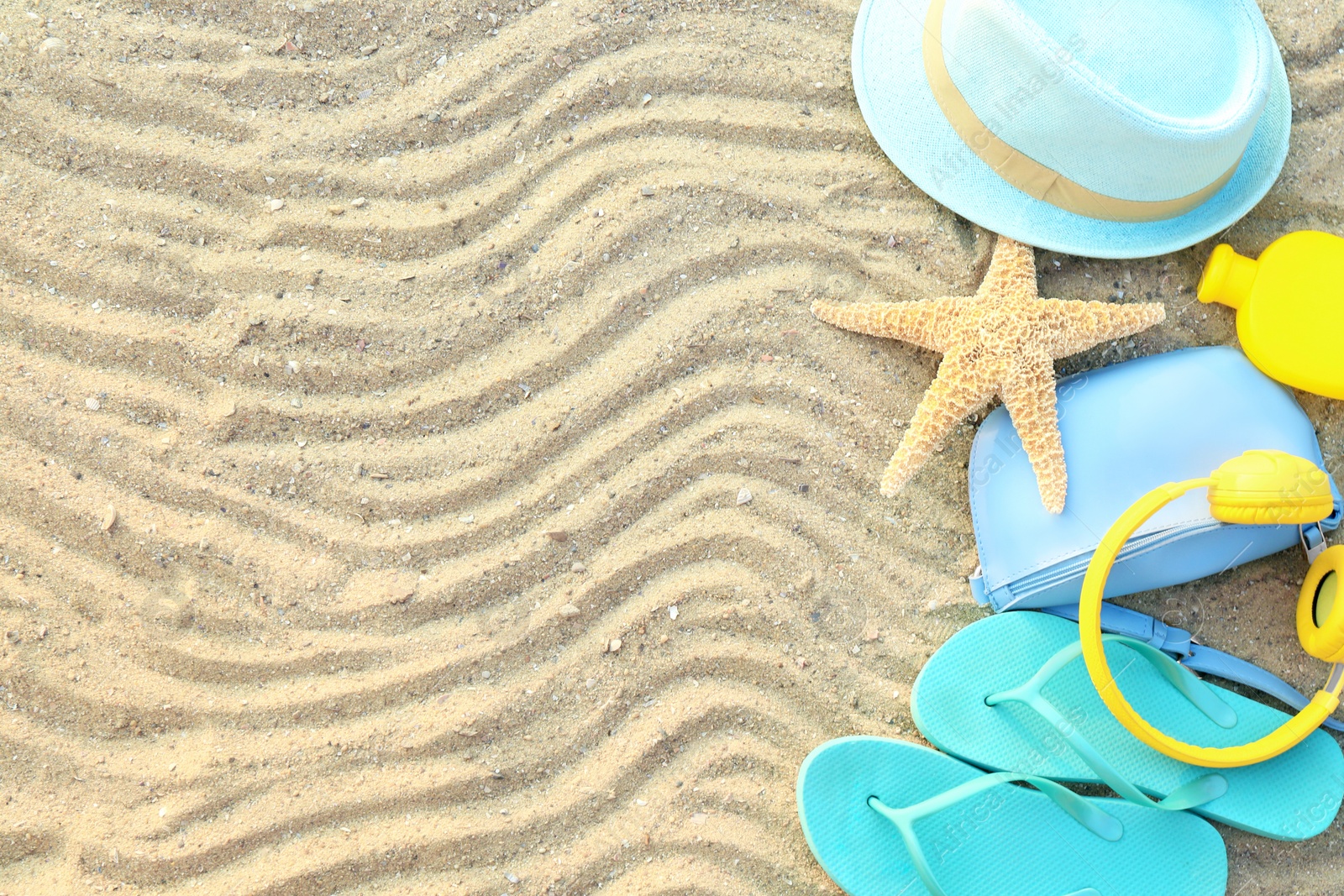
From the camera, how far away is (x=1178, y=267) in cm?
186

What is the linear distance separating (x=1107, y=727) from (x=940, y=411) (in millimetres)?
769

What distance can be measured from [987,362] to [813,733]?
31.8 inches

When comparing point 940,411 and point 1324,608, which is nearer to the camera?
point 940,411

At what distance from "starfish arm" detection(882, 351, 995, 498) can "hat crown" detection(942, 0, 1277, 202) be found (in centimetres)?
44

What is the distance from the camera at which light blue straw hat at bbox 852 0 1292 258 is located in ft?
5.02

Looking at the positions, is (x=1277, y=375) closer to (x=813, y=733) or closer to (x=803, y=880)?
(x=813, y=733)

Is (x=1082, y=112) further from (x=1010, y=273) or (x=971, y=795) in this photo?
(x=971, y=795)

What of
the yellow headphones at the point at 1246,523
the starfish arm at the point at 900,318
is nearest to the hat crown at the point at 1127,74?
the starfish arm at the point at 900,318

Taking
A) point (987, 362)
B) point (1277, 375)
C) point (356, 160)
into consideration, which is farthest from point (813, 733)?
point (356, 160)

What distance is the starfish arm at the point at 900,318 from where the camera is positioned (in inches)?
66.7

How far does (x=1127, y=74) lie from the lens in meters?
1.54

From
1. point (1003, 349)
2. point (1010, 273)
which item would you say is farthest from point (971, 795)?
point (1010, 273)

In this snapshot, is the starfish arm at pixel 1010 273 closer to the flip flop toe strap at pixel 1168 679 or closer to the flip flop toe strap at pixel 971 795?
the flip flop toe strap at pixel 1168 679

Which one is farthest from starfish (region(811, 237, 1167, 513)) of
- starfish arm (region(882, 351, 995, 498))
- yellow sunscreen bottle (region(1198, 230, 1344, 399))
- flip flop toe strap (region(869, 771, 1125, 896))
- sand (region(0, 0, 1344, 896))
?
flip flop toe strap (region(869, 771, 1125, 896))
